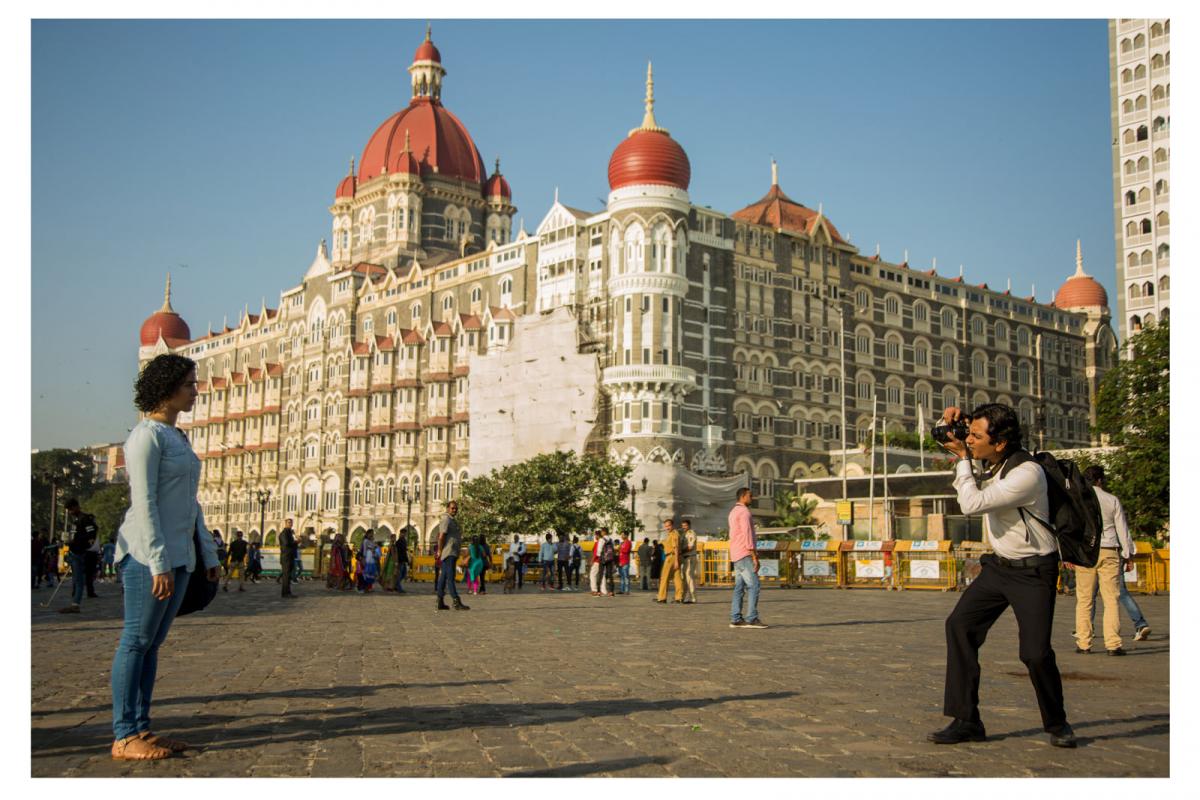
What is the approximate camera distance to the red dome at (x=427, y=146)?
269ft

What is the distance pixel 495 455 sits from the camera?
6244 cm

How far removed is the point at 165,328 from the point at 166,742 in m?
99.9

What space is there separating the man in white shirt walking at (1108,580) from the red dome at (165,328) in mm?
95400

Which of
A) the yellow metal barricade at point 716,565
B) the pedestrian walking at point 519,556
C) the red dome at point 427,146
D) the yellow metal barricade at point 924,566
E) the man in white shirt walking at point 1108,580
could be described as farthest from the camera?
the red dome at point 427,146

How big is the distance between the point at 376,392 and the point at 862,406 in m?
28.5

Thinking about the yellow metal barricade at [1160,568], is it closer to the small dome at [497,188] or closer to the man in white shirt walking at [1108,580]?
the man in white shirt walking at [1108,580]

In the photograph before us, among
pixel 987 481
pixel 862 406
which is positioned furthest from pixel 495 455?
pixel 987 481

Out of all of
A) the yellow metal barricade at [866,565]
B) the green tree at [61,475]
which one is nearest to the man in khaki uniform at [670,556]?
the yellow metal barricade at [866,565]

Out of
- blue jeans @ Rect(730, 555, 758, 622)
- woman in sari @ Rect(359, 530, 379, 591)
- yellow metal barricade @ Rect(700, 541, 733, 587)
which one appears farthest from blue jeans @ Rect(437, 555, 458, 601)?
yellow metal barricade @ Rect(700, 541, 733, 587)

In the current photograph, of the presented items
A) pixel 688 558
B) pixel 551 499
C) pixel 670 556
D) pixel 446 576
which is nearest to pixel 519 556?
pixel 688 558

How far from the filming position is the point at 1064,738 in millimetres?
5859

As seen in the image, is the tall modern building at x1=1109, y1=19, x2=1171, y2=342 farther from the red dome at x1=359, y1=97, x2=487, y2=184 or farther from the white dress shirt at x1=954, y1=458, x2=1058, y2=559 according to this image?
the white dress shirt at x1=954, y1=458, x2=1058, y2=559

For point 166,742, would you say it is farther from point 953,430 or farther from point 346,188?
point 346,188

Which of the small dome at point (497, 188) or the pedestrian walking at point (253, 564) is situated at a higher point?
the small dome at point (497, 188)
